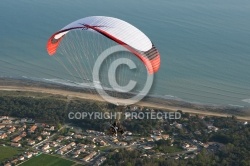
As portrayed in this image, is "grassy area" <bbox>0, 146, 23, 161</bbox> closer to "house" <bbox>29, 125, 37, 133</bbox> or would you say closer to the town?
the town

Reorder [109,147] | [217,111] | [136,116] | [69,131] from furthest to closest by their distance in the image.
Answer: [217,111] < [136,116] < [69,131] < [109,147]

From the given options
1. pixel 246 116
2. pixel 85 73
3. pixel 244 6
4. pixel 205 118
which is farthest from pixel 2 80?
pixel 244 6

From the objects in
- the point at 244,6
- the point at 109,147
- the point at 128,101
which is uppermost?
the point at 244,6

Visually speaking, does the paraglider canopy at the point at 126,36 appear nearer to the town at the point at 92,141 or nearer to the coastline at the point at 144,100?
the town at the point at 92,141

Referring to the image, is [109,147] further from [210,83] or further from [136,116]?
[210,83]

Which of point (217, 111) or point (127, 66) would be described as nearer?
point (217, 111)

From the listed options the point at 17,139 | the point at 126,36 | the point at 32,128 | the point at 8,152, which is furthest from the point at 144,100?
the point at 126,36
